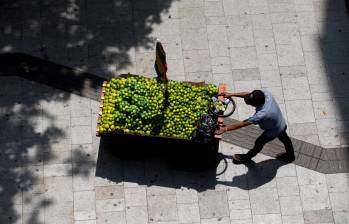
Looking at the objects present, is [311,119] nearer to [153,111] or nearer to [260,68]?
[260,68]

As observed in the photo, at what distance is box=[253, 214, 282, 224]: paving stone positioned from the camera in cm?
1115

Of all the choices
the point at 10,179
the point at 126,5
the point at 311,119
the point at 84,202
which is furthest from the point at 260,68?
the point at 10,179

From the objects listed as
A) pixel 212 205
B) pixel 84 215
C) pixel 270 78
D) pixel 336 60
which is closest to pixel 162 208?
pixel 212 205

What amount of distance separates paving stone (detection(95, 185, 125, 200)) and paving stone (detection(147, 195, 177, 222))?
577 millimetres

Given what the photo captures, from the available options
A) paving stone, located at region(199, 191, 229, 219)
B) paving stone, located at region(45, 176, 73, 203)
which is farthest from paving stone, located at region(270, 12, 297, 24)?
paving stone, located at region(45, 176, 73, 203)

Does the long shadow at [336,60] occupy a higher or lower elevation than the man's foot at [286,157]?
higher

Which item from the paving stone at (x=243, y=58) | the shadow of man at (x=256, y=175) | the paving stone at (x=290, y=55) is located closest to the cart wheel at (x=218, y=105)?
the shadow of man at (x=256, y=175)

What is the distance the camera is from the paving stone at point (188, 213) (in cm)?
1116

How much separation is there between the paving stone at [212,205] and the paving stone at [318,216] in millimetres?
1564

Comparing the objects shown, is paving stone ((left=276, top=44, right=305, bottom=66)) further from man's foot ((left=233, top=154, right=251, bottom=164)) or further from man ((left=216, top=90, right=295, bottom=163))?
man's foot ((left=233, top=154, right=251, bottom=164))

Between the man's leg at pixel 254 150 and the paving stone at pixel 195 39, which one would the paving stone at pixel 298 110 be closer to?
the man's leg at pixel 254 150

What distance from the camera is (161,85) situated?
429 inches

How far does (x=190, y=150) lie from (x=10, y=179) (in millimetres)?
3668

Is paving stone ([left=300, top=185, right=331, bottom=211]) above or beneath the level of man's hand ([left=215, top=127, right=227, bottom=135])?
beneath
